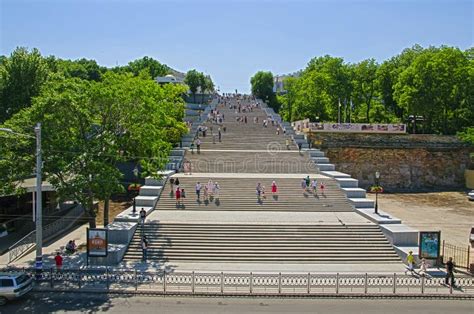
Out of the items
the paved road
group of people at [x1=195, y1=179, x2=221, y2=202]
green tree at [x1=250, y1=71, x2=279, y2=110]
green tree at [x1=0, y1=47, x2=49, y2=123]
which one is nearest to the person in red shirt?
the paved road

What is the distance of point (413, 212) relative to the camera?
3844 centimetres

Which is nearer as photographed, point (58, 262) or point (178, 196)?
point (58, 262)

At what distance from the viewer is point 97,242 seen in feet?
75.2

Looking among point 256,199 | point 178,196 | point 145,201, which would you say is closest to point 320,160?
point 256,199

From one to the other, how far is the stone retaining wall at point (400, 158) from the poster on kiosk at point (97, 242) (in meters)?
34.6

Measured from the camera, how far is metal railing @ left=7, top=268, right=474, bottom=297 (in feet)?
65.5

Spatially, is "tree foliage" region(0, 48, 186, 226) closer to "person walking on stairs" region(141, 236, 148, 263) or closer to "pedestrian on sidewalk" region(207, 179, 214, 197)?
"person walking on stairs" region(141, 236, 148, 263)

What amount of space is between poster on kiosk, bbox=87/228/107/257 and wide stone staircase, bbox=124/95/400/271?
1.99 meters

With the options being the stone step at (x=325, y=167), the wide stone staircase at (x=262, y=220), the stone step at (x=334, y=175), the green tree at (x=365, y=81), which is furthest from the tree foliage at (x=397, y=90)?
the stone step at (x=334, y=175)

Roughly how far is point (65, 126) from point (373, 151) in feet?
121

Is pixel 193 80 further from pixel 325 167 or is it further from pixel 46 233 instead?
pixel 46 233

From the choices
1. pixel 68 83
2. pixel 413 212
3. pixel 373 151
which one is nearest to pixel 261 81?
pixel 373 151

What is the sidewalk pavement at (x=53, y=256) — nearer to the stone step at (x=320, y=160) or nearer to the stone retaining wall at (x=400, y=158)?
the stone step at (x=320, y=160)

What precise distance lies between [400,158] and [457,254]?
29054mm
